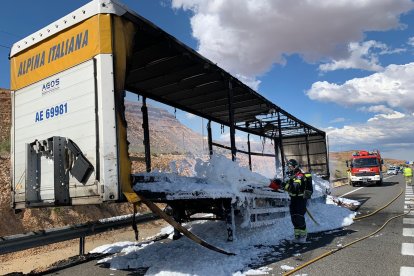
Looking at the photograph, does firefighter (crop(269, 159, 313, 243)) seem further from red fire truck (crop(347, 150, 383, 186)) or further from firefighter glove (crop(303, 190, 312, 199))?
red fire truck (crop(347, 150, 383, 186))

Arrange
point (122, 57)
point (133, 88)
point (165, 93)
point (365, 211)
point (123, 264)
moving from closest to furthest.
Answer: point (122, 57)
point (123, 264)
point (133, 88)
point (165, 93)
point (365, 211)

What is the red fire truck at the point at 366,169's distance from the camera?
2928 cm

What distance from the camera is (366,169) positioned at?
29625 millimetres

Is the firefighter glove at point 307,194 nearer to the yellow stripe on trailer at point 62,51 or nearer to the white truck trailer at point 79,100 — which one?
the white truck trailer at point 79,100

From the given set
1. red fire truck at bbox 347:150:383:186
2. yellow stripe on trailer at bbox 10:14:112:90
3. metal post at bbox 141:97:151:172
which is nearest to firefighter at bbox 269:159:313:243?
metal post at bbox 141:97:151:172

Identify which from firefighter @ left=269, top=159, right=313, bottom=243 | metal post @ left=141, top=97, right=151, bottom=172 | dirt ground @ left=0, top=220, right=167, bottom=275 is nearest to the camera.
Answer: firefighter @ left=269, top=159, right=313, bottom=243

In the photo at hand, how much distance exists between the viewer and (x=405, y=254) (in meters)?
6.27

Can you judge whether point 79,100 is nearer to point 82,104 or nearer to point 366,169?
point 82,104

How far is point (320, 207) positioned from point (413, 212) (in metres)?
3.20

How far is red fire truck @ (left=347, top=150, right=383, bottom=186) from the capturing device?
1153 inches

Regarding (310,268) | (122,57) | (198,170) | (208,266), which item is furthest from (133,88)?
(310,268)

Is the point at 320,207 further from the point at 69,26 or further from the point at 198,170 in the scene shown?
the point at 69,26

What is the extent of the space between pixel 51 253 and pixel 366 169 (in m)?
26.5

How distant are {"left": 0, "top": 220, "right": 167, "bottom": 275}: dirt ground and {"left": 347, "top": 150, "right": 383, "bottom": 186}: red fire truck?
916 inches
